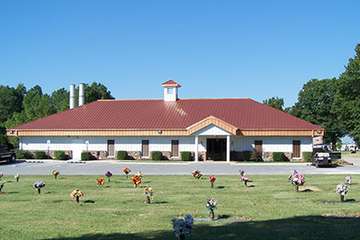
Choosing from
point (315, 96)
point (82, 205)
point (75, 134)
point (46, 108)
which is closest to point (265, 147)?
point (75, 134)

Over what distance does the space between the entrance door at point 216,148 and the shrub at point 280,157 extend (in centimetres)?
438

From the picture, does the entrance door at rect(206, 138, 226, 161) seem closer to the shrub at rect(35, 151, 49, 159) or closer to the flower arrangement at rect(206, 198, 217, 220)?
the shrub at rect(35, 151, 49, 159)

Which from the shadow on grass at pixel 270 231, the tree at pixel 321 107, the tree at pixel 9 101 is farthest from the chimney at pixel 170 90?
the tree at pixel 9 101

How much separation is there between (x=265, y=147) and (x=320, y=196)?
1183 inches

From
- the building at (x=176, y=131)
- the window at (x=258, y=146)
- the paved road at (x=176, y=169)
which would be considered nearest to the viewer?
the paved road at (x=176, y=169)

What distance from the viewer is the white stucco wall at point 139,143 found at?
163 ft

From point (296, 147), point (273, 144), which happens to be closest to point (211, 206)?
point (273, 144)

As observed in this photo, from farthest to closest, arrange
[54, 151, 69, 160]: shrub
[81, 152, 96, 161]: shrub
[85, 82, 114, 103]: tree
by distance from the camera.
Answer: [85, 82, 114, 103]: tree < [54, 151, 69, 160]: shrub < [81, 152, 96, 161]: shrub

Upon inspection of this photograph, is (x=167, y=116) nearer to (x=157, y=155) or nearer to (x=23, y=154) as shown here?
(x=157, y=155)

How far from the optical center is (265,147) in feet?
163

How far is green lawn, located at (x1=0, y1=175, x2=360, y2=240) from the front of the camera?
1241 cm

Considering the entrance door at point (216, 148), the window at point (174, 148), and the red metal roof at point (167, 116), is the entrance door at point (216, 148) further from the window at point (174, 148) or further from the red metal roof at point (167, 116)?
the window at point (174, 148)

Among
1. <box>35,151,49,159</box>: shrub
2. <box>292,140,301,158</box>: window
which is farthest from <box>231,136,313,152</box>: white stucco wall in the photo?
<box>35,151,49,159</box>: shrub

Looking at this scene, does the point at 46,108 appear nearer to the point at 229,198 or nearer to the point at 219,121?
the point at 219,121
